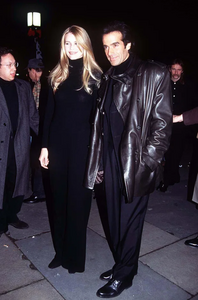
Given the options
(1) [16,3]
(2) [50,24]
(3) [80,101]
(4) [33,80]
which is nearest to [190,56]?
(2) [50,24]

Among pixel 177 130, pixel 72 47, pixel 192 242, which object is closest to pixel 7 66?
pixel 72 47

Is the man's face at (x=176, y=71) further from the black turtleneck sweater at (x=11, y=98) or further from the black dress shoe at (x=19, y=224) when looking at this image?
the black dress shoe at (x=19, y=224)

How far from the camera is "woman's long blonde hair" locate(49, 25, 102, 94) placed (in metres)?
2.44

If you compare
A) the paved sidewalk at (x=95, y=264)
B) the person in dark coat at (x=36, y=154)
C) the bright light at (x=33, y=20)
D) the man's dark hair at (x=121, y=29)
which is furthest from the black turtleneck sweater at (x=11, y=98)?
the bright light at (x=33, y=20)

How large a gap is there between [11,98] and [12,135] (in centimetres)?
43

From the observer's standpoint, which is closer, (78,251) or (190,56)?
(78,251)

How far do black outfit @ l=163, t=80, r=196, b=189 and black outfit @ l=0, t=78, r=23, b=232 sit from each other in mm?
2777

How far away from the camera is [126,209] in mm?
2383

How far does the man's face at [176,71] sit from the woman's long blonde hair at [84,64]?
9.93 feet

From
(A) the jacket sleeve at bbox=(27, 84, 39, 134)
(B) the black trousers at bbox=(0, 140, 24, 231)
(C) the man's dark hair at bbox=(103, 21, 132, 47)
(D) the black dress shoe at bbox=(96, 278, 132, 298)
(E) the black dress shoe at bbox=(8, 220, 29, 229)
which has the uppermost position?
(C) the man's dark hair at bbox=(103, 21, 132, 47)

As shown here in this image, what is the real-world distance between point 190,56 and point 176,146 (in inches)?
537

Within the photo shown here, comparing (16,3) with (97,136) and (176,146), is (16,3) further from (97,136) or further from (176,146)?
(97,136)

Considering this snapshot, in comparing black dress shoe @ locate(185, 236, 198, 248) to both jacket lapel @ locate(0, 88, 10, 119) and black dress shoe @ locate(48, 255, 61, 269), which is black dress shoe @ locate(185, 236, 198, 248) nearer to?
black dress shoe @ locate(48, 255, 61, 269)

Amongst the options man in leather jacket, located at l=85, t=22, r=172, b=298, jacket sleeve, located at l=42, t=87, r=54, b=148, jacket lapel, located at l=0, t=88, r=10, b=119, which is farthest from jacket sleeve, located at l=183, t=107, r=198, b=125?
jacket lapel, located at l=0, t=88, r=10, b=119
